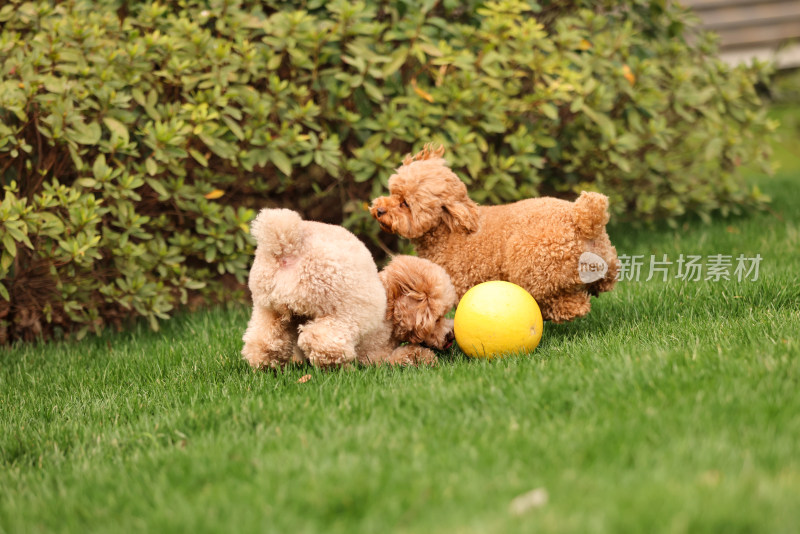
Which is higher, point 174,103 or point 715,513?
point 174,103

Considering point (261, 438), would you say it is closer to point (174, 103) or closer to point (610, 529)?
point (610, 529)

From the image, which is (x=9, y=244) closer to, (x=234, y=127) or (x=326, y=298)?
(x=234, y=127)

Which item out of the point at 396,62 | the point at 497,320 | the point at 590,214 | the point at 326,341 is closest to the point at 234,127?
the point at 396,62

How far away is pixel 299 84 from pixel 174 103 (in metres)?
0.87

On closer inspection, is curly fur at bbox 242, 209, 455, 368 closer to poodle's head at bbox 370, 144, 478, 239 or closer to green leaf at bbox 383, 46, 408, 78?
poodle's head at bbox 370, 144, 478, 239

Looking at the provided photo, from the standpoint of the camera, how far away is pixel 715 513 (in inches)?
70.8

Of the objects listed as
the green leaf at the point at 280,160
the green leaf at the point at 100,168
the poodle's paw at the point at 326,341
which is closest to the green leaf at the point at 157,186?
the green leaf at the point at 100,168

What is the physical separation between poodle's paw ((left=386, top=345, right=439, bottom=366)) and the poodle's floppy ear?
2.09ft

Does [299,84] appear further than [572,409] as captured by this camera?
Yes

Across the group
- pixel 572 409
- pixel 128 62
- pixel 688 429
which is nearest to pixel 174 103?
pixel 128 62

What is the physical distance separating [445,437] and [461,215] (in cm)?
136

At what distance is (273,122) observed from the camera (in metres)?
4.85

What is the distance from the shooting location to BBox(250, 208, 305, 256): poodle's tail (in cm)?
297

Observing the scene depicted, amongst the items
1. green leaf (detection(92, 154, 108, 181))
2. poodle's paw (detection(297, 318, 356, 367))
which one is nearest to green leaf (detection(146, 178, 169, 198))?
green leaf (detection(92, 154, 108, 181))
